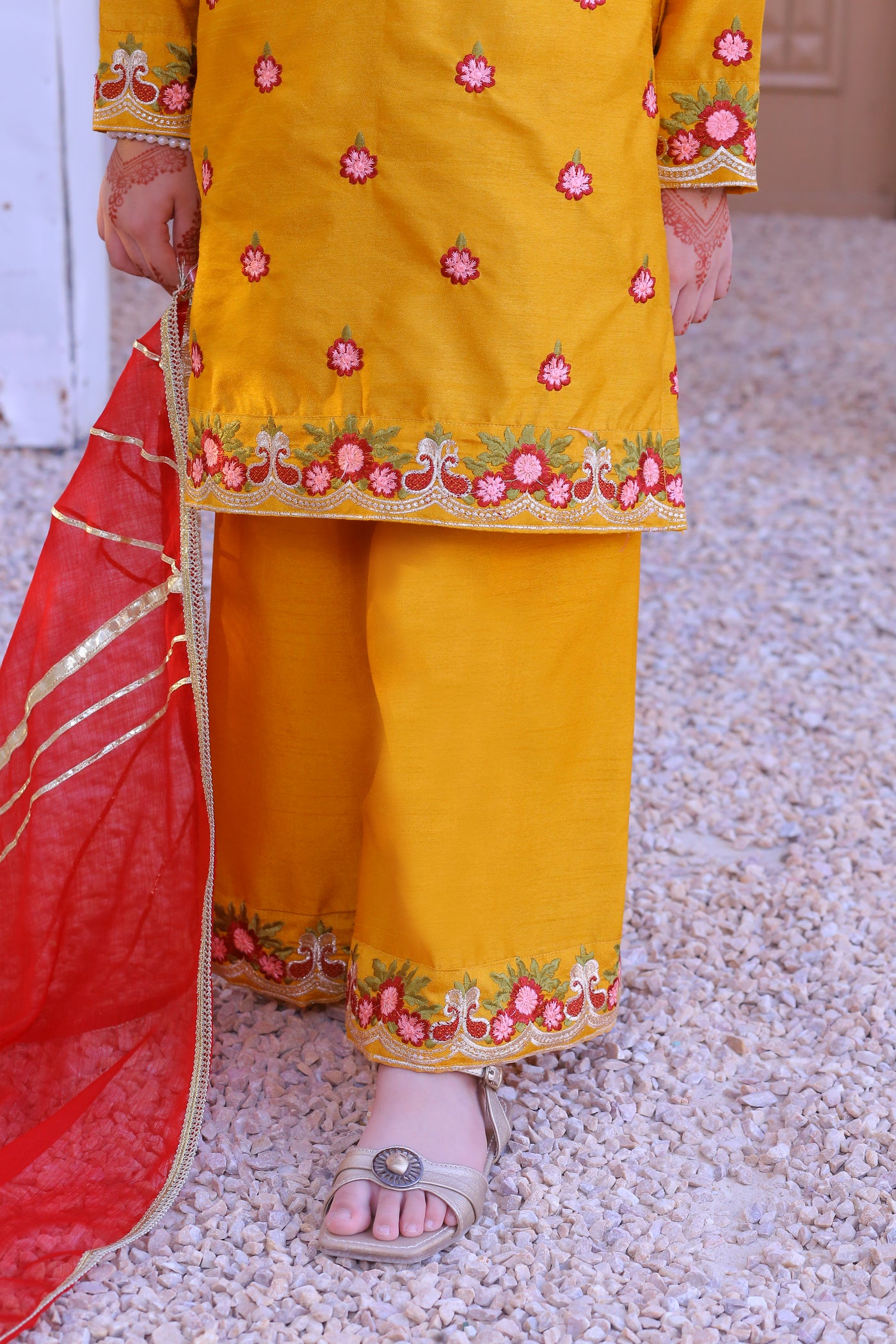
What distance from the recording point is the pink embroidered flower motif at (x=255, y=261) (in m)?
0.98

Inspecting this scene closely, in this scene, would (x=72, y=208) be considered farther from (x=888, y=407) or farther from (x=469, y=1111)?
(x=469, y=1111)

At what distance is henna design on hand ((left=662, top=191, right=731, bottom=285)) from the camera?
3.52 ft

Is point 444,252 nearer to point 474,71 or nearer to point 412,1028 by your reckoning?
point 474,71

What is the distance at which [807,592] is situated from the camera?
2.50 m

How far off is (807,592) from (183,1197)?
1.75 metres

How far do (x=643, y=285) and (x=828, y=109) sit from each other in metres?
6.37

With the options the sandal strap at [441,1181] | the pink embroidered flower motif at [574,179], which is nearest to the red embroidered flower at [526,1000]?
the sandal strap at [441,1181]

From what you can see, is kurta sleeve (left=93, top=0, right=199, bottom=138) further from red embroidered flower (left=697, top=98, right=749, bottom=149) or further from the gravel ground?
the gravel ground

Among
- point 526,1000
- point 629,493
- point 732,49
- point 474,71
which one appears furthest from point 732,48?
point 526,1000

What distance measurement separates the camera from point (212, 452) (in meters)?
1.02

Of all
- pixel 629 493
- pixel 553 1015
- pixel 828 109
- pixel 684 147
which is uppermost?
pixel 828 109

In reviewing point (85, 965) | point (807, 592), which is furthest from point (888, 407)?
point (85, 965)

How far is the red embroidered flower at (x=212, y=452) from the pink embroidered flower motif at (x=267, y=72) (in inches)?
9.5

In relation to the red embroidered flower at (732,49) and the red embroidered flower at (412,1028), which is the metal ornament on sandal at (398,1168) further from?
the red embroidered flower at (732,49)
